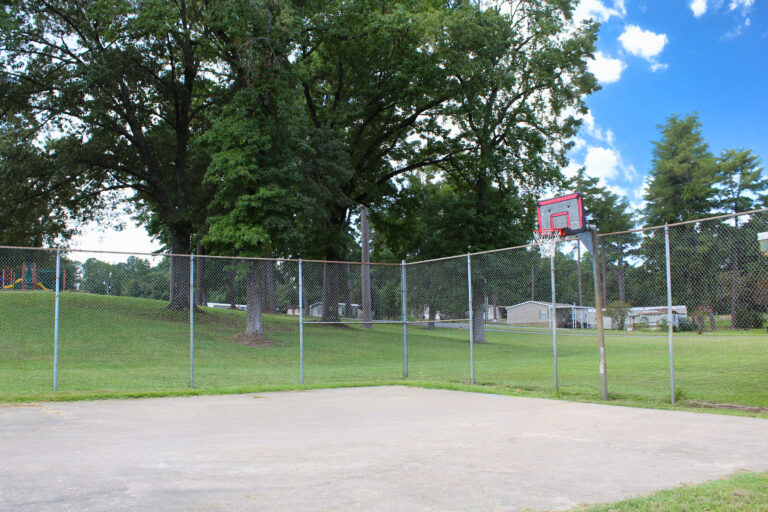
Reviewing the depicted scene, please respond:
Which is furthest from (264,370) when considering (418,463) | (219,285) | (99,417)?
(418,463)

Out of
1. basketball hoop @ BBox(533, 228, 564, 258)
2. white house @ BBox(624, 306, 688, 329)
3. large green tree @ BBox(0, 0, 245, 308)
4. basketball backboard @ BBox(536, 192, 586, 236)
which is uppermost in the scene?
large green tree @ BBox(0, 0, 245, 308)

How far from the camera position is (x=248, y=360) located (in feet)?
51.9

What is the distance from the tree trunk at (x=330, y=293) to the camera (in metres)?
15.7

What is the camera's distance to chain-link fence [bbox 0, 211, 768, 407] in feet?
30.1

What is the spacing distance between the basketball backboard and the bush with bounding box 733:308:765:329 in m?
2.70

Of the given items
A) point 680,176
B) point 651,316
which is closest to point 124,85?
point 651,316

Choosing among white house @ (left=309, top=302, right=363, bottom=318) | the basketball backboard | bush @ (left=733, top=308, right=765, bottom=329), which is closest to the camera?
bush @ (left=733, top=308, right=765, bottom=329)

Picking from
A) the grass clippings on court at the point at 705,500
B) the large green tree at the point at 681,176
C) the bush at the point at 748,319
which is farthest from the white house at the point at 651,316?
the large green tree at the point at 681,176

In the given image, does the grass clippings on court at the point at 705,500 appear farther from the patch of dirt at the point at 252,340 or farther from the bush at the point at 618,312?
the patch of dirt at the point at 252,340

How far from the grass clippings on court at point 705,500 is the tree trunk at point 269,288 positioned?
1146 centimetres

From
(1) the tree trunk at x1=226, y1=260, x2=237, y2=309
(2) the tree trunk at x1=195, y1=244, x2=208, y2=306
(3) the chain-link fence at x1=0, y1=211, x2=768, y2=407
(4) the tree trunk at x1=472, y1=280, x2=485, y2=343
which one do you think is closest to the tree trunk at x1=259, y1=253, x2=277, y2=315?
(3) the chain-link fence at x1=0, y1=211, x2=768, y2=407

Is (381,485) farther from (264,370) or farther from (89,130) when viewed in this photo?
(89,130)

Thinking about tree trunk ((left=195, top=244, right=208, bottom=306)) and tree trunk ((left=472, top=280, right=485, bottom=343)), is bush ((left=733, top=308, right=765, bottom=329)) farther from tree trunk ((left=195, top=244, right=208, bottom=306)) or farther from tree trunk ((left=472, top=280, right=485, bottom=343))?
tree trunk ((left=195, top=244, right=208, bottom=306))

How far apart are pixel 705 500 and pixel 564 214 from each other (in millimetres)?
7115
